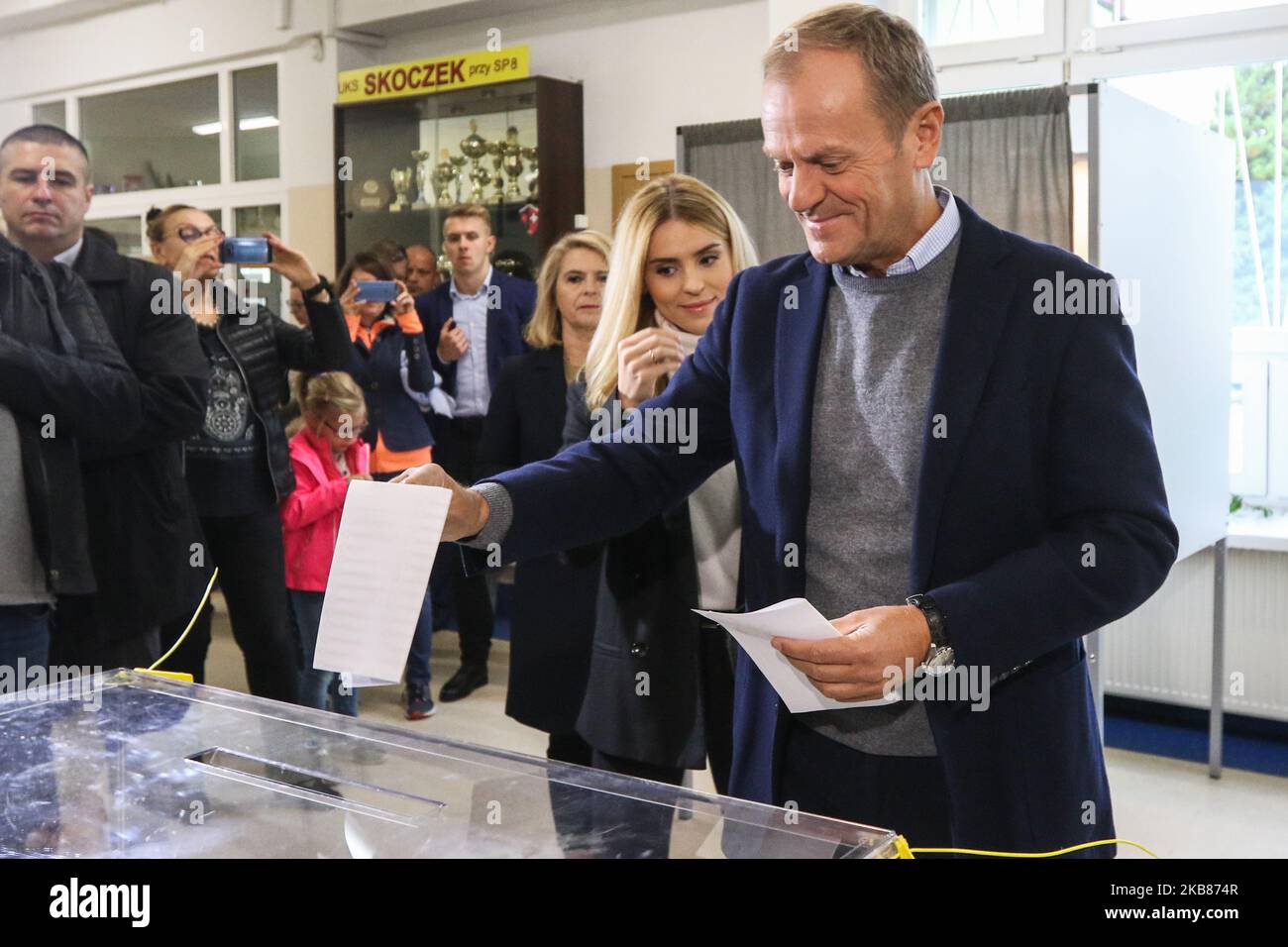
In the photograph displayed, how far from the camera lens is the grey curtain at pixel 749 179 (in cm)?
355

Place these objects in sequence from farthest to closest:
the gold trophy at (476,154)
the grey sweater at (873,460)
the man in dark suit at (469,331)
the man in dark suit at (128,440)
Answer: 1. the gold trophy at (476,154)
2. the man in dark suit at (469,331)
3. the man in dark suit at (128,440)
4. the grey sweater at (873,460)

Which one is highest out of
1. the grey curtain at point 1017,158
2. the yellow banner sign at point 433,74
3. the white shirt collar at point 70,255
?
the yellow banner sign at point 433,74

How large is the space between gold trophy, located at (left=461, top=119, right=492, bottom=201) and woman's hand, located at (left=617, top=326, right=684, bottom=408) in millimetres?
4074

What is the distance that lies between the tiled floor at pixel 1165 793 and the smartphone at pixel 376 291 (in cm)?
145

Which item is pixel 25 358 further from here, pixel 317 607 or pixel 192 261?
pixel 317 607

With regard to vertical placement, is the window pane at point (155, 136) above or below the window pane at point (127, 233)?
above

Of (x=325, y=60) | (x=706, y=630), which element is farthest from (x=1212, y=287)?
(x=325, y=60)

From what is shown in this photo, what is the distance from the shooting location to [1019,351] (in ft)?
4.41

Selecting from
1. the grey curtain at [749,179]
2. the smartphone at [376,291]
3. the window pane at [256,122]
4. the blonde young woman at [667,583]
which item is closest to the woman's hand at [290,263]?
the smartphone at [376,291]

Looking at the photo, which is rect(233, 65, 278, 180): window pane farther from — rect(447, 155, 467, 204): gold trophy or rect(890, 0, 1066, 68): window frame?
rect(890, 0, 1066, 68): window frame

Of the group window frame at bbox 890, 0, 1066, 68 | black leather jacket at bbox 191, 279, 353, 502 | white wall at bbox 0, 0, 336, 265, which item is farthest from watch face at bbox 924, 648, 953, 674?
white wall at bbox 0, 0, 336, 265

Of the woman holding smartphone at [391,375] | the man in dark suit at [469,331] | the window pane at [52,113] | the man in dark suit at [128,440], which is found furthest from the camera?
the window pane at [52,113]

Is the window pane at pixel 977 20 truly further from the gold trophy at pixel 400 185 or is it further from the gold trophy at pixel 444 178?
the gold trophy at pixel 400 185

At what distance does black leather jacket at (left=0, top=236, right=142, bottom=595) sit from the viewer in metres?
2.26
